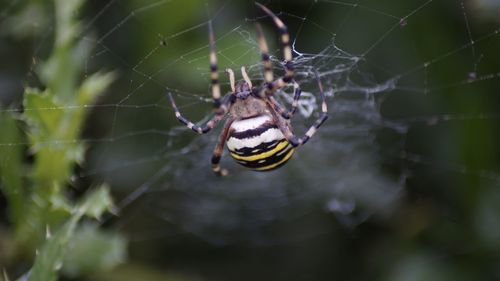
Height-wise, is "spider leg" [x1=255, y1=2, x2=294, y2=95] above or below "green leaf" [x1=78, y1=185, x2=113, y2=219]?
above

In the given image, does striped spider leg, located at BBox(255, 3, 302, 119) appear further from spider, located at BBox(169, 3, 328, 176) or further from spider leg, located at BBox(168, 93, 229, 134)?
spider leg, located at BBox(168, 93, 229, 134)

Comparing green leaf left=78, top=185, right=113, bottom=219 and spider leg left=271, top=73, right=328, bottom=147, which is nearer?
green leaf left=78, top=185, right=113, bottom=219

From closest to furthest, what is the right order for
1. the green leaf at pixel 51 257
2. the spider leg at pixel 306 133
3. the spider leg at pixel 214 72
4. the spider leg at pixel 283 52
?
the green leaf at pixel 51 257
the spider leg at pixel 283 52
the spider leg at pixel 214 72
the spider leg at pixel 306 133

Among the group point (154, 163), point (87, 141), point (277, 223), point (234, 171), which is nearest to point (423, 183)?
point (277, 223)

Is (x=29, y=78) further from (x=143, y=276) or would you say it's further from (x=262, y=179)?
(x=262, y=179)

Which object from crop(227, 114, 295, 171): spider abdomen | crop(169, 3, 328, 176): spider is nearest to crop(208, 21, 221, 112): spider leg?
crop(169, 3, 328, 176): spider

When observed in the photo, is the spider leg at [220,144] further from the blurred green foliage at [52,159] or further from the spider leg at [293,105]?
the blurred green foliage at [52,159]

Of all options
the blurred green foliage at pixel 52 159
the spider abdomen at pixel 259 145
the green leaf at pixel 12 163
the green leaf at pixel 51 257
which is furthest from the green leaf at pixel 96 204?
the spider abdomen at pixel 259 145
